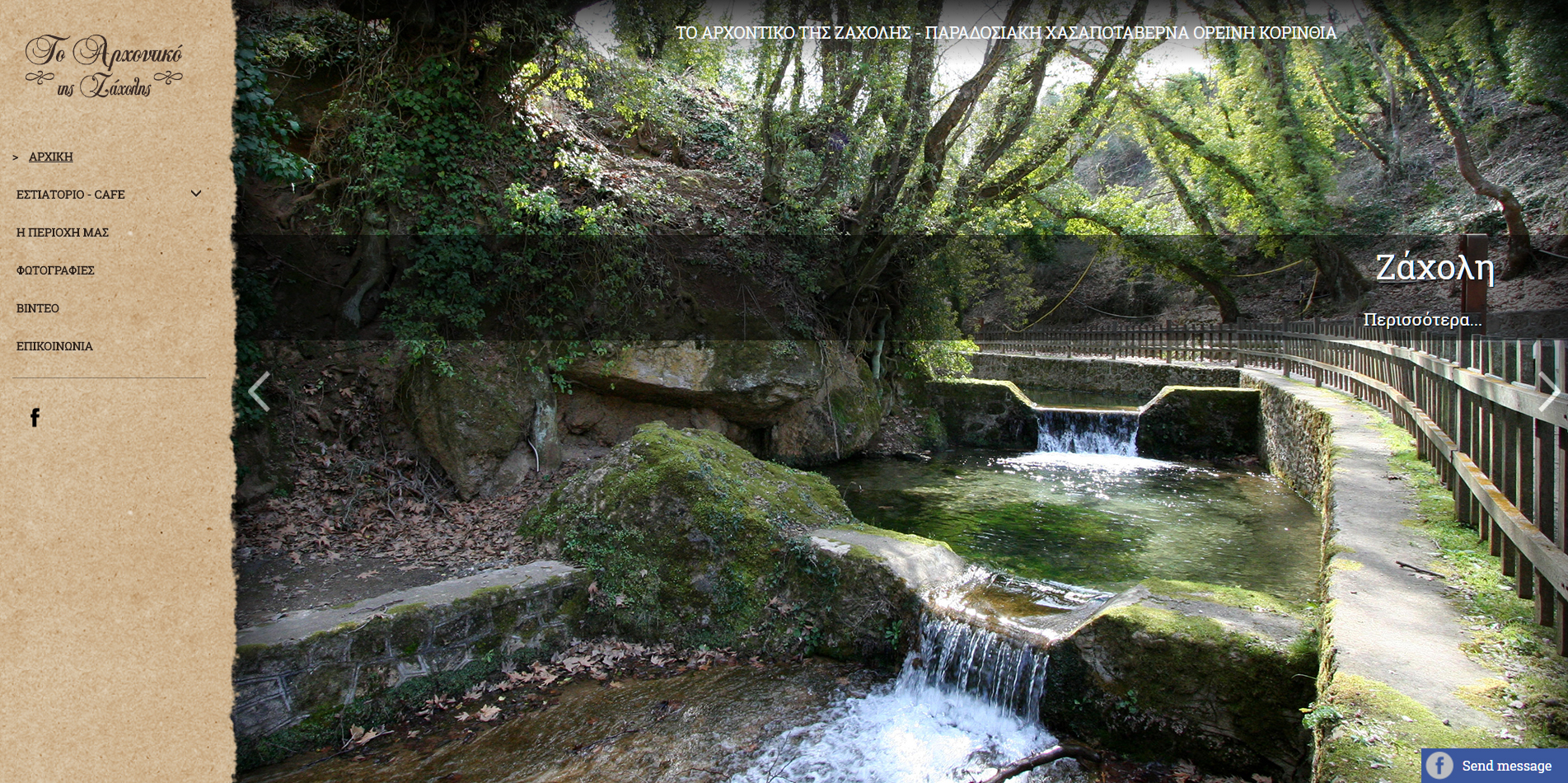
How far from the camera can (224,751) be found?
9.20 feet

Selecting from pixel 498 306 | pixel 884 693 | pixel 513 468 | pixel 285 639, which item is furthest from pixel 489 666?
pixel 498 306

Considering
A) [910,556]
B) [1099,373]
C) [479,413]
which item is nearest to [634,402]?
[479,413]

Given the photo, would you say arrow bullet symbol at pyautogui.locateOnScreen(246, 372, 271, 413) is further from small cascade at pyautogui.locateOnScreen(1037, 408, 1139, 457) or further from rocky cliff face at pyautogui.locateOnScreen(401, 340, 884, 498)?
small cascade at pyautogui.locateOnScreen(1037, 408, 1139, 457)

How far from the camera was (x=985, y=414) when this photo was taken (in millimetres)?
13859

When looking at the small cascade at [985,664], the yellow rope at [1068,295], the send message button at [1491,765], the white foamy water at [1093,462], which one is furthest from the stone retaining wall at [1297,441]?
the yellow rope at [1068,295]

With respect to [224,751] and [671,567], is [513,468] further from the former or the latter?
[224,751]

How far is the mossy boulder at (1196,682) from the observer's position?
3.64 metres

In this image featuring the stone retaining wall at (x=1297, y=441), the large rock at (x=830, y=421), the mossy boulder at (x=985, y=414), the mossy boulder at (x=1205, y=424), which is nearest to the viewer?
the stone retaining wall at (x=1297, y=441)

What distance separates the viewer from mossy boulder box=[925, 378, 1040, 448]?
44.9ft

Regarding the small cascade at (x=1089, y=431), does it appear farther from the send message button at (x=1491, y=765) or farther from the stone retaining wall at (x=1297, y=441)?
the send message button at (x=1491, y=765)

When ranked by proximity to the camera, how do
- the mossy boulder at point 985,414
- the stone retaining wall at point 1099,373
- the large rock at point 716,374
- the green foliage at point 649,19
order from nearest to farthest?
the green foliage at point 649,19
the large rock at point 716,374
the mossy boulder at point 985,414
the stone retaining wall at point 1099,373

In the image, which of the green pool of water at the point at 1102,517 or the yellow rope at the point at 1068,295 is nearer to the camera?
the green pool of water at the point at 1102,517

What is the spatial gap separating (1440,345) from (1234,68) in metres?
20.8

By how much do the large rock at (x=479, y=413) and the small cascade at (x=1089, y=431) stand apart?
958 cm
